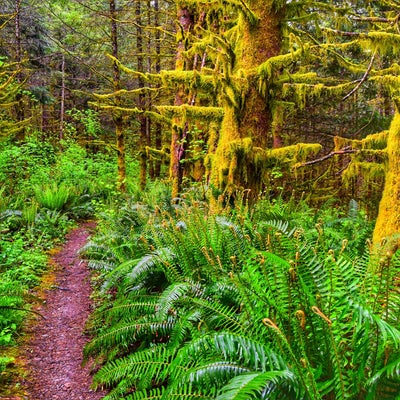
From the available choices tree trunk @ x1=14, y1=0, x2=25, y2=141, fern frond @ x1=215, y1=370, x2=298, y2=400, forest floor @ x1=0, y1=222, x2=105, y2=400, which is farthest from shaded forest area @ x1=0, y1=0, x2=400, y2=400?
tree trunk @ x1=14, y1=0, x2=25, y2=141

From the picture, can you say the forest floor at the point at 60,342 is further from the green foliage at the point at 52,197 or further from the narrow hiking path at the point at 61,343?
the green foliage at the point at 52,197

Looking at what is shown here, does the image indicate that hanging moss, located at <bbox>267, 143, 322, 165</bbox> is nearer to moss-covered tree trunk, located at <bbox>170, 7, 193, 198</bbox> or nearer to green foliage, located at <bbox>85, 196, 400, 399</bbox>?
green foliage, located at <bbox>85, 196, 400, 399</bbox>

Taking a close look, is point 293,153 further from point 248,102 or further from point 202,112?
point 202,112

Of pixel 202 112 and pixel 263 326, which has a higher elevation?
pixel 202 112

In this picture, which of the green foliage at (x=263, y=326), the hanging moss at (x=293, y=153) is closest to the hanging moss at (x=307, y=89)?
the hanging moss at (x=293, y=153)

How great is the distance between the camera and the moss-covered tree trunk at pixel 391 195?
4.29 m

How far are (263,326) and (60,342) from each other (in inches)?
114

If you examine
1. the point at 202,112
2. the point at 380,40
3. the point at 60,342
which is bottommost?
the point at 60,342

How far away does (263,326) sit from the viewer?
2314 millimetres

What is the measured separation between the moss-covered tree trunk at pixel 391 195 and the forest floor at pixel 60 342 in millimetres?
3468

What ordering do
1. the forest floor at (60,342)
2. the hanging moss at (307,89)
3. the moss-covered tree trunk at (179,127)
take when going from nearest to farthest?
the forest floor at (60,342)
the hanging moss at (307,89)
the moss-covered tree trunk at (179,127)

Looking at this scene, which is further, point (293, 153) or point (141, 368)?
point (293, 153)

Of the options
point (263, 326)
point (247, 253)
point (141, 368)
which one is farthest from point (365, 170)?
point (141, 368)

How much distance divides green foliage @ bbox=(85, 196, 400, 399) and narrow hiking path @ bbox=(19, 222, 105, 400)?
28 centimetres
